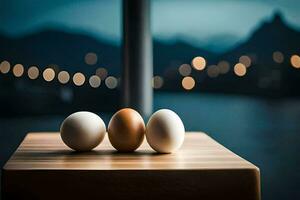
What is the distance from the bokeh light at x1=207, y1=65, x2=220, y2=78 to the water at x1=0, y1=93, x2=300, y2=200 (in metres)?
0.10

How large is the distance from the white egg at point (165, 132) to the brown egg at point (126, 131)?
31 mm

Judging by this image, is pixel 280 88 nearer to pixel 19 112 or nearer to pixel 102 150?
pixel 19 112

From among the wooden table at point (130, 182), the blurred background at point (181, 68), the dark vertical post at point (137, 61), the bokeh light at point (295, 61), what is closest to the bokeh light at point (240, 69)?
the blurred background at point (181, 68)

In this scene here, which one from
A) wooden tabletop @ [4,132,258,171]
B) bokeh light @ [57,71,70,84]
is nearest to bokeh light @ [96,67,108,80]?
bokeh light @ [57,71,70,84]

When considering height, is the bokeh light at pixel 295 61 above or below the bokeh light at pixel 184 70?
above

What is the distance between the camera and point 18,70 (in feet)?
7.70

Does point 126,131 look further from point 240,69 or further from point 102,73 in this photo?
point 240,69

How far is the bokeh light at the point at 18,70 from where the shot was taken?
2.34 meters

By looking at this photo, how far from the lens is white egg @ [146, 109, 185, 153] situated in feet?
4.20

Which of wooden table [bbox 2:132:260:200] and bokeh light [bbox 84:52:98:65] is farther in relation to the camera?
bokeh light [bbox 84:52:98:65]

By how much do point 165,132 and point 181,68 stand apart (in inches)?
44.8

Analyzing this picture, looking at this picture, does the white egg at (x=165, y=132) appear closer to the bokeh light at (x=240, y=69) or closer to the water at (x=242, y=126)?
the water at (x=242, y=126)

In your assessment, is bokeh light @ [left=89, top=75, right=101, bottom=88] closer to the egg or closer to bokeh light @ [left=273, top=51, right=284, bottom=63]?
bokeh light @ [left=273, top=51, right=284, bottom=63]

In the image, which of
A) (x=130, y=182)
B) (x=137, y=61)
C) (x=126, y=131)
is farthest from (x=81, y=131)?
(x=137, y=61)
